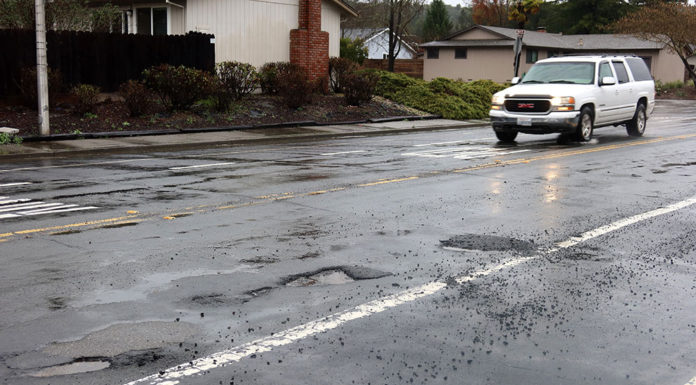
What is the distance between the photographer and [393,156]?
52.9 feet

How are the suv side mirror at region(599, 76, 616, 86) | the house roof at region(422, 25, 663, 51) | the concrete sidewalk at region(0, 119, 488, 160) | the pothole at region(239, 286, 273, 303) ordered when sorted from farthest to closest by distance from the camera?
the house roof at region(422, 25, 663, 51) < the suv side mirror at region(599, 76, 616, 86) < the concrete sidewalk at region(0, 119, 488, 160) < the pothole at region(239, 286, 273, 303)

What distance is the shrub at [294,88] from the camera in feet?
82.2

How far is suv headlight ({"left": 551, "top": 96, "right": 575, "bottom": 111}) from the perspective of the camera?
1806 cm

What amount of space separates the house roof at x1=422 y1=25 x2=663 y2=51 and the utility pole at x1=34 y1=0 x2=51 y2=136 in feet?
140

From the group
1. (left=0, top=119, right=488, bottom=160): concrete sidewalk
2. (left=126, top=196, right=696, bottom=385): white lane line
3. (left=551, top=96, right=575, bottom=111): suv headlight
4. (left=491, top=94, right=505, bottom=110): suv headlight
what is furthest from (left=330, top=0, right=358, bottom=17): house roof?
(left=126, top=196, right=696, bottom=385): white lane line

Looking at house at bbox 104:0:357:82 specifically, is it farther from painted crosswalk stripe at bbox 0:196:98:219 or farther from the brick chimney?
painted crosswalk stripe at bbox 0:196:98:219

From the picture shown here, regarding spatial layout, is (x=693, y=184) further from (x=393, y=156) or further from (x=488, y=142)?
(x=488, y=142)

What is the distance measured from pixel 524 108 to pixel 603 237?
1059 centimetres

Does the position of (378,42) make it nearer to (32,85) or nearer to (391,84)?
(391,84)

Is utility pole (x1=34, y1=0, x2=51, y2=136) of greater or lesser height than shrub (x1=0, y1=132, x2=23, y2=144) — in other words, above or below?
above

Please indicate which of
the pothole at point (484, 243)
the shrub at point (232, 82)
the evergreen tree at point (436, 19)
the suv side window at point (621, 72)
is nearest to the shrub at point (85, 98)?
the shrub at point (232, 82)

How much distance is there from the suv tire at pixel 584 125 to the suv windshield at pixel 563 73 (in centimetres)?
79

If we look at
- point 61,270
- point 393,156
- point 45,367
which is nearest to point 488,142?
point 393,156

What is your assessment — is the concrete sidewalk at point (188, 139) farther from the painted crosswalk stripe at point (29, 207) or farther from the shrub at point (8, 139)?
the painted crosswalk stripe at point (29, 207)
